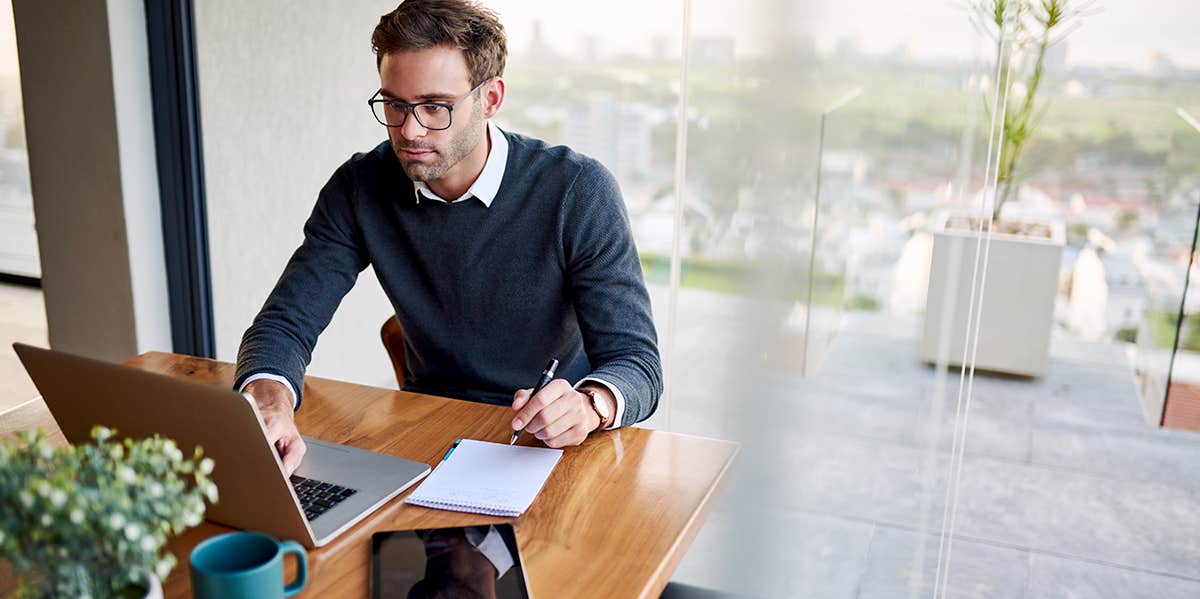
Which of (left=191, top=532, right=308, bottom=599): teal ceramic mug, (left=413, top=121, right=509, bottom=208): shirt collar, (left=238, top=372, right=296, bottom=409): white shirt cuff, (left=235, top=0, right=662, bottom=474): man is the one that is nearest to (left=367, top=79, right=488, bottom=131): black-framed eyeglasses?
(left=235, top=0, right=662, bottom=474): man

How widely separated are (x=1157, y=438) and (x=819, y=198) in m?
2.03

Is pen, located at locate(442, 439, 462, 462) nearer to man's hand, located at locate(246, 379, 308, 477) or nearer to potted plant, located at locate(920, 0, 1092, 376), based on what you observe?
man's hand, located at locate(246, 379, 308, 477)

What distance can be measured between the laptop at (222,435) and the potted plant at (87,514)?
178 millimetres

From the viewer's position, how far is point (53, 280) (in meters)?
2.68

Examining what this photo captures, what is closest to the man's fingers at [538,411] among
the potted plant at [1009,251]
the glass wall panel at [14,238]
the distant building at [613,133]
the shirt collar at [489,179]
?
the shirt collar at [489,179]

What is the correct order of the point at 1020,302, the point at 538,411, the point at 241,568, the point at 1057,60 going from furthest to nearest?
the point at 1020,302 → the point at 1057,60 → the point at 538,411 → the point at 241,568

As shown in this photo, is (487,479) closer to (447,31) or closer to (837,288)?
(447,31)

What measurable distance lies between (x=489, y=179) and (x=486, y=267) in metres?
0.14

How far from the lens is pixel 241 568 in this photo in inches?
32.1

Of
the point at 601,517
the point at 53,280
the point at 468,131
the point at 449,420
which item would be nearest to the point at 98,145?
the point at 53,280

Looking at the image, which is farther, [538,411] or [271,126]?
[271,126]

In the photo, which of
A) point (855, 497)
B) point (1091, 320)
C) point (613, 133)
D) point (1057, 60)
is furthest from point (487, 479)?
point (1091, 320)

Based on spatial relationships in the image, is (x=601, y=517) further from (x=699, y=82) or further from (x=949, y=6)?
(x=699, y=82)

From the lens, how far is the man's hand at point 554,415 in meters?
1.22
